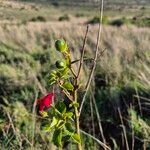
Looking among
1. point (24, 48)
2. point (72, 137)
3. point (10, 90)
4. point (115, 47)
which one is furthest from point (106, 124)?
point (24, 48)

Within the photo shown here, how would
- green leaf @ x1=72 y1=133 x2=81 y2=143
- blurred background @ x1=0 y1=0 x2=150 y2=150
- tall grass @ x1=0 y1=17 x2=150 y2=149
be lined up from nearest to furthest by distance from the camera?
green leaf @ x1=72 y1=133 x2=81 y2=143
blurred background @ x1=0 y1=0 x2=150 y2=150
tall grass @ x1=0 y1=17 x2=150 y2=149

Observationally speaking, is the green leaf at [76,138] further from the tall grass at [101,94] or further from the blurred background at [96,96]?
the tall grass at [101,94]

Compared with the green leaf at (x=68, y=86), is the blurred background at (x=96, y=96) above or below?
below

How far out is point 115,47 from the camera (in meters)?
9.52

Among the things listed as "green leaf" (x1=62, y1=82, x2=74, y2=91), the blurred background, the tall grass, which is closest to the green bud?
"green leaf" (x1=62, y1=82, x2=74, y2=91)

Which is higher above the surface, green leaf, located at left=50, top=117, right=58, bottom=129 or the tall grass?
green leaf, located at left=50, top=117, right=58, bottom=129

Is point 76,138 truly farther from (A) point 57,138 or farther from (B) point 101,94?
(B) point 101,94

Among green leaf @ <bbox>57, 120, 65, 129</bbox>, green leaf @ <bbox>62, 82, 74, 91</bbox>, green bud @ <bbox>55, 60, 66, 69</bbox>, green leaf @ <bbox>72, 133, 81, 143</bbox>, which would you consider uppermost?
green bud @ <bbox>55, 60, 66, 69</bbox>

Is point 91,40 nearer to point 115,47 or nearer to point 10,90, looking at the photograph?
point 115,47

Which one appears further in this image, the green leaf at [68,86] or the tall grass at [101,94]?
the tall grass at [101,94]

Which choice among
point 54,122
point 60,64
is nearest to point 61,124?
point 54,122

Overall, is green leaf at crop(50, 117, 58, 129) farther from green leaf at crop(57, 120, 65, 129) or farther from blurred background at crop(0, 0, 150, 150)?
blurred background at crop(0, 0, 150, 150)

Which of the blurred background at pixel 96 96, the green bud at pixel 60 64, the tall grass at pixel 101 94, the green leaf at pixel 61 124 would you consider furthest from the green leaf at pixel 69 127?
the tall grass at pixel 101 94

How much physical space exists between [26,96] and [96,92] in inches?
30.8
